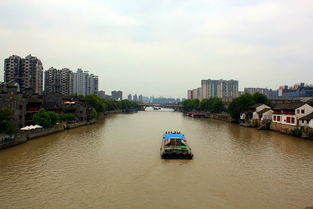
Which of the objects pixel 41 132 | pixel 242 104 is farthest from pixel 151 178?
pixel 242 104

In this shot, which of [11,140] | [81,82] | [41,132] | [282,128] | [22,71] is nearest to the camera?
[11,140]

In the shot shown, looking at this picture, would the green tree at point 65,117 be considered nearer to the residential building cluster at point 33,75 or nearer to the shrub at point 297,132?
the residential building cluster at point 33,75

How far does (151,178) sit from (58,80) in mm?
130991

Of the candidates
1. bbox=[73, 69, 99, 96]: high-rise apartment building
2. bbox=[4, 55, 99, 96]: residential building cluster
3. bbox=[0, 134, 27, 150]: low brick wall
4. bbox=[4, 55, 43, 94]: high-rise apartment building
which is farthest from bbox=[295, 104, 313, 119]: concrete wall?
bbox=[73, 69, 99, 96]: high-rise apartment building

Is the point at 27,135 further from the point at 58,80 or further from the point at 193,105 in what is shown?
the point at 193,105

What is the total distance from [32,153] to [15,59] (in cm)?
8909

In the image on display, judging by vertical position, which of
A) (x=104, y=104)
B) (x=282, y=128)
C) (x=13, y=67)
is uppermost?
(x=13, y=67)

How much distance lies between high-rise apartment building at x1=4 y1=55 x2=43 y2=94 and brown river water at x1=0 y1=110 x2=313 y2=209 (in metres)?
82.2

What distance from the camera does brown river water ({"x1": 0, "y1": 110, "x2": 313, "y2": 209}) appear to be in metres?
16.1

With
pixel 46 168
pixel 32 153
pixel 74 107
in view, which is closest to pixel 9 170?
pixel 46 168

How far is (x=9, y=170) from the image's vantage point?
22.4 metres

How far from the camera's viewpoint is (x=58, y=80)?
140 m

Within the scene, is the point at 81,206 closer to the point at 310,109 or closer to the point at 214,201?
the point at 214,201

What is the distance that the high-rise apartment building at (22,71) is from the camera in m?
104
